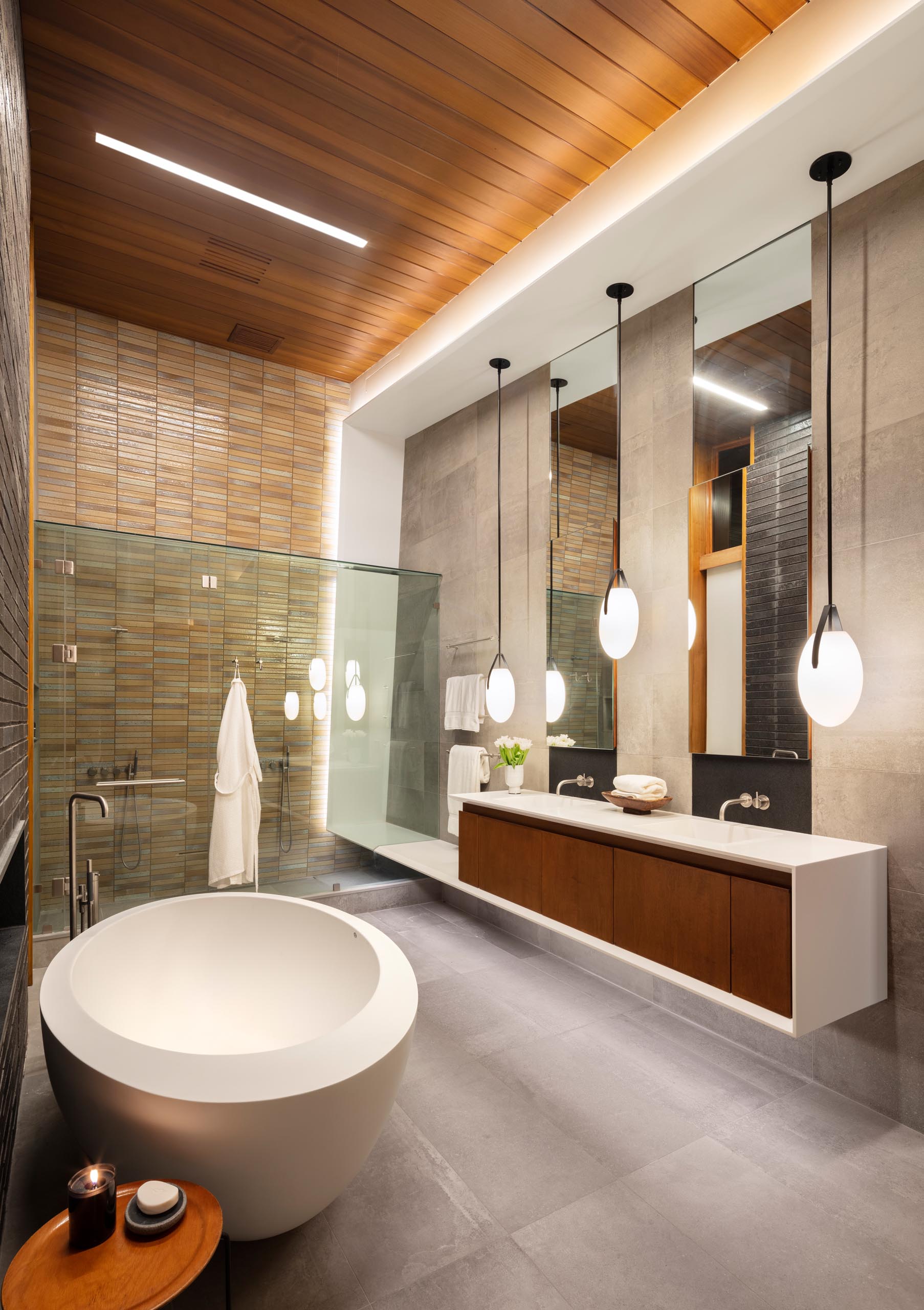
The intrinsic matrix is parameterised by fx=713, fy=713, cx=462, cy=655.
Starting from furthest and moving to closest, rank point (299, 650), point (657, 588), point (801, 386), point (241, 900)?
point (299, 650) < point (657, 588) < point (241, 900) < point (801, 386)

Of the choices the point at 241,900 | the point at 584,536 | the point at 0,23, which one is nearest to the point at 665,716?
the point at 584,536

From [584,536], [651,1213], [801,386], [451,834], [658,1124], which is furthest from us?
[451,834]

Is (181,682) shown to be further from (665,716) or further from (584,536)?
(665,716)

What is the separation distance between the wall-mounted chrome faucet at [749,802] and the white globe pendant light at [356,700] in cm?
228

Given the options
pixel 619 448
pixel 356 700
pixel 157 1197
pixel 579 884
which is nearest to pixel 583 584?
pixel 619 448

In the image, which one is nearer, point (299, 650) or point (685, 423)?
point (685, 423)

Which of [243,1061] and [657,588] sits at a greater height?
[657,588]

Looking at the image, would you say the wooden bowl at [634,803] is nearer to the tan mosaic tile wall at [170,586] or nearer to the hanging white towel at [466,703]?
the hanging white towel at [466,703]

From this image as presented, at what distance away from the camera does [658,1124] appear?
7.33 ft

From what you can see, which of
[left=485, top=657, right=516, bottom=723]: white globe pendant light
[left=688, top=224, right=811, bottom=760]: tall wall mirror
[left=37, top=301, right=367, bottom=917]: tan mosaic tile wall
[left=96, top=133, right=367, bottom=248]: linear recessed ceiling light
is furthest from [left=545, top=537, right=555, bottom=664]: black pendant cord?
[left=96, top=133, right=367, bottom=248]: linear recessed ceiling light

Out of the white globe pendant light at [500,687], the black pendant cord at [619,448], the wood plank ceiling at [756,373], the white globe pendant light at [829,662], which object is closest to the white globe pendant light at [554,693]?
the white globe pendant light at [500,687]

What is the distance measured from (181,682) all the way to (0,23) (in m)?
2.75

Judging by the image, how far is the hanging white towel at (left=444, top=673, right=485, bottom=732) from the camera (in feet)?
14.0

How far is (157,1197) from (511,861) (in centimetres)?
209
